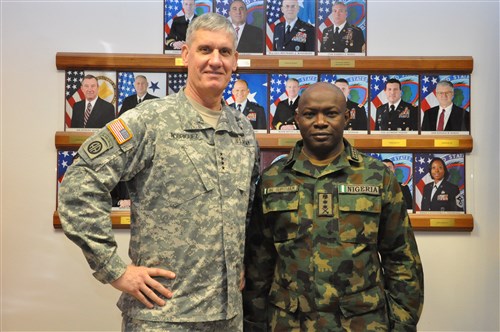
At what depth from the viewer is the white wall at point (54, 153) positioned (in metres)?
3.07

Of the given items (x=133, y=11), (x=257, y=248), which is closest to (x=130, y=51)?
(x=133, y=11)

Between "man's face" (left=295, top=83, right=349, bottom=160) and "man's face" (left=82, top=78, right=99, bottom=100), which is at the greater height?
"man's face" (left=82, top=78, right=99, bottom=100)

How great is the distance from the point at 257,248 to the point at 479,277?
5.28ft

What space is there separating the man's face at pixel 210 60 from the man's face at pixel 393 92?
144 centimetres

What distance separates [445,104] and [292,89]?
0.92m

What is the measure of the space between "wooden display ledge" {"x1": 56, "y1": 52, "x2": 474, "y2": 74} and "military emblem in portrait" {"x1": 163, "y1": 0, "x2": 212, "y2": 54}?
69mm

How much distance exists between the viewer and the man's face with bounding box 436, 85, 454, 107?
3102mm

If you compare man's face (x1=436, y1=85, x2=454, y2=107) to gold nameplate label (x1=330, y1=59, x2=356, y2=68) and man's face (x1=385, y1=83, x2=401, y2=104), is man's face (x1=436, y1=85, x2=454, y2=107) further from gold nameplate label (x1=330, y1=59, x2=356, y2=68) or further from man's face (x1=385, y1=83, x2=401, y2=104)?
gold nameplate label (x1=330, y1=59, x2=356, y2=68)

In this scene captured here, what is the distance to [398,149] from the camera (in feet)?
10.2

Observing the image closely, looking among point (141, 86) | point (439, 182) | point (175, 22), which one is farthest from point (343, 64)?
point (141, 86)

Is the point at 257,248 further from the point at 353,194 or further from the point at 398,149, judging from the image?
the point at 398,149

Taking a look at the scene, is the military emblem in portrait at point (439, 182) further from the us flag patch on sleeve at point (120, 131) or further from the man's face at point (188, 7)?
the us flag patch on sleeve at point (120, 131)

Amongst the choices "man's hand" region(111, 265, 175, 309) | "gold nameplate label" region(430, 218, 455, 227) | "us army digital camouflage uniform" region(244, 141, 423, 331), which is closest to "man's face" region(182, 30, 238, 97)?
"us army digital camouflage uniform" region(244, 141, 423, 331)

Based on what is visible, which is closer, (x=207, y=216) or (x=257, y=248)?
(x=207, y=216)
